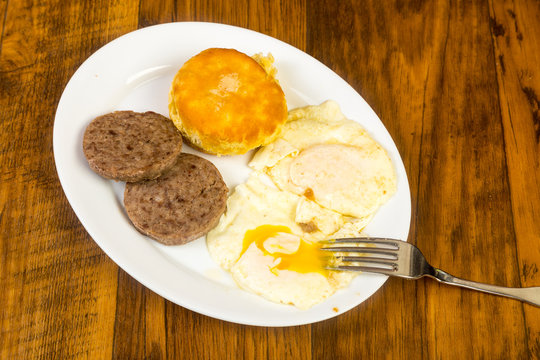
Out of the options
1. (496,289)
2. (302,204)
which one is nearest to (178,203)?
(302,204)

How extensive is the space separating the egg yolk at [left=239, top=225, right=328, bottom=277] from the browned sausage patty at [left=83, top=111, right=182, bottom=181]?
1.84ft

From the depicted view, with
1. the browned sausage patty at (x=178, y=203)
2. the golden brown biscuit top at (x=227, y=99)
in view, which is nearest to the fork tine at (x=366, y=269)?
the browned sausage patty at (x=178, y=203)

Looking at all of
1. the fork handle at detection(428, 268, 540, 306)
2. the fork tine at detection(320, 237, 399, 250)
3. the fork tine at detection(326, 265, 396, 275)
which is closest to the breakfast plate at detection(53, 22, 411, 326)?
the fork tine at detection(326, 265, 396, 275)

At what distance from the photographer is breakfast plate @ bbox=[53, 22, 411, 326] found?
224 cm

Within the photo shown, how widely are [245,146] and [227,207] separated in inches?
13.4

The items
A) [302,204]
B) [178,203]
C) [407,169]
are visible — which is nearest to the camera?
[178,203]

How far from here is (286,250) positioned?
8.16ft

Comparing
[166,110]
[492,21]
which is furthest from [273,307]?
[492,21]

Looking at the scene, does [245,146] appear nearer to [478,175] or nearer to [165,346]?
[165,346]

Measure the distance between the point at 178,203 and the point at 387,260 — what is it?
3.50 ft

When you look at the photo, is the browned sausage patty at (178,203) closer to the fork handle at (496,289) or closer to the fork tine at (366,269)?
the fork tine at (366,269)

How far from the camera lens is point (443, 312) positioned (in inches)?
107

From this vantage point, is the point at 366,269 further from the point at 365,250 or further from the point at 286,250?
the point at 286,250

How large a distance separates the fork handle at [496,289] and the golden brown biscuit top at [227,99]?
118 centimetres
